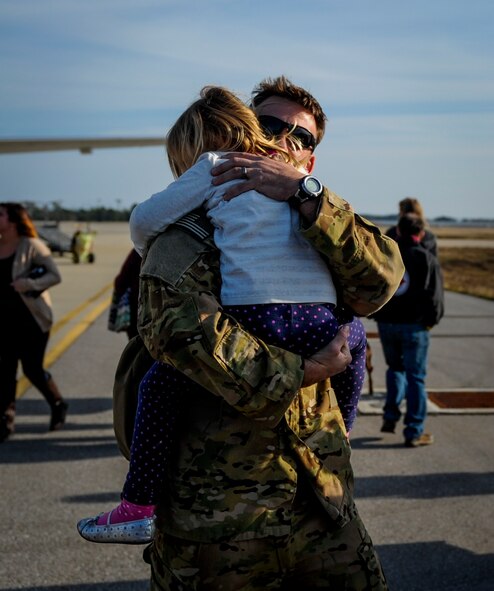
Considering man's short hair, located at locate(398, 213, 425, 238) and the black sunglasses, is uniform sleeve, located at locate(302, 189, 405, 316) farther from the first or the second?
man's short hair, located at locate(398, 213, 425, 238)

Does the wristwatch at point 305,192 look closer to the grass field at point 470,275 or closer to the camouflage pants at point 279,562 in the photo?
the camouflage pants at point 279,562

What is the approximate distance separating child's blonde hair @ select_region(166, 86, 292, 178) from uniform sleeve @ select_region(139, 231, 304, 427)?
0.34 m

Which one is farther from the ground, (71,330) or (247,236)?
(247,236)

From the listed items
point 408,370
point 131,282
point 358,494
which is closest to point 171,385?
point 358,494

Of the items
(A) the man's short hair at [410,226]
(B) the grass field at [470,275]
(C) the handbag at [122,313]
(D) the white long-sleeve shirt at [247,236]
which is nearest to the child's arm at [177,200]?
(D) the white long-sleeve shirt at [247,236]

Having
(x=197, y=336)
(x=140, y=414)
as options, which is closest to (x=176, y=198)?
(x=197, y=336)

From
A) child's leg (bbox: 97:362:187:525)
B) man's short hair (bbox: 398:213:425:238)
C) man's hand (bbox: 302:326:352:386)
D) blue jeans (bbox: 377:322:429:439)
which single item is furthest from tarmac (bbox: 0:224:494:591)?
man's hand (bbox: 302:326:352:386)

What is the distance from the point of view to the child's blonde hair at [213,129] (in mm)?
2055

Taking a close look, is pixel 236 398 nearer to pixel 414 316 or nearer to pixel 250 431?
pixel 250 431

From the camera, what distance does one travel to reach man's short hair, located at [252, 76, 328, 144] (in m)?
2.58

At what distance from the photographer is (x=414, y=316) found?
6348 millimetres

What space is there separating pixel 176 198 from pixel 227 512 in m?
0.81

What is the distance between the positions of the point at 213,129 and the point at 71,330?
10667 mm

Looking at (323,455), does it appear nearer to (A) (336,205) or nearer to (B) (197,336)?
(B) (197,336)
